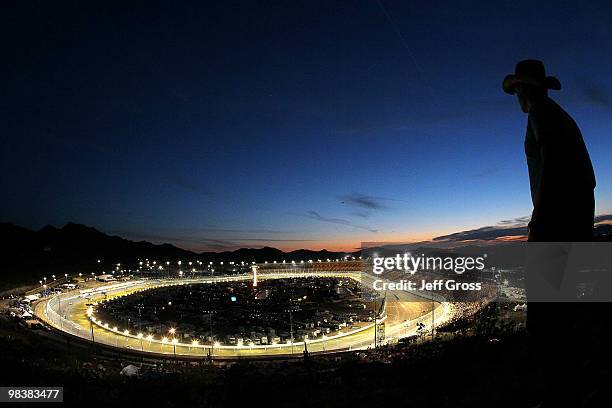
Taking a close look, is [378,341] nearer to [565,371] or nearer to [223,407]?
[223,407]

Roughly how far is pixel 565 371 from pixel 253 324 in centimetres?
4003

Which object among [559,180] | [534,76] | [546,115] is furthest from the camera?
[534,76]

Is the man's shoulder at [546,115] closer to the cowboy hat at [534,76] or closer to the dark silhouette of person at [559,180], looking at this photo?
the dark silhouette of person at [559,180]

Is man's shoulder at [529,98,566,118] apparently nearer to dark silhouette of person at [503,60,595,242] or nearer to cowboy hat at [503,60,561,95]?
dark silhouette of person at [503,60,595,242]

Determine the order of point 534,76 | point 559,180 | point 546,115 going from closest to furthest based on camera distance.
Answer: point 559,180 → point 546,115 → point 534,76

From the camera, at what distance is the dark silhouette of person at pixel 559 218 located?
3.11 m

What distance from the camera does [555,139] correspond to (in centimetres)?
315

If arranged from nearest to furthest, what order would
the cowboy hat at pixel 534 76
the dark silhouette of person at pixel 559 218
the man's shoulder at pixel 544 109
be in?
the dark silhouette of person at pixel 559 218, the man's shoulder at pixel 544 109, the cowboy hat at pixel 534 76

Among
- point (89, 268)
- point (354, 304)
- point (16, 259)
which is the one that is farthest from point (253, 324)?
point (16, 259)

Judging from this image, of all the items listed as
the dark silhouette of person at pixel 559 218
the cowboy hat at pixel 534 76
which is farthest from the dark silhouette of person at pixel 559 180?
the cowboy hat at pixel 534 76

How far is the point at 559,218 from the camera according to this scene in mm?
3139

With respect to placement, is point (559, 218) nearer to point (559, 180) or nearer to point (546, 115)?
point (559, 180)

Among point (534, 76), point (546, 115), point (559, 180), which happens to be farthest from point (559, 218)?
point (534, 76)

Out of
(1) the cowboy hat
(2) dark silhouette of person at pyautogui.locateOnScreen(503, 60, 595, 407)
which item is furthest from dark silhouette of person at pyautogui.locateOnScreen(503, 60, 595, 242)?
(1) the cowboy hat
